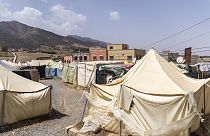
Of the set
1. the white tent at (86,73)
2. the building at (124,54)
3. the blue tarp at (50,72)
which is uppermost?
the building at (124,54)

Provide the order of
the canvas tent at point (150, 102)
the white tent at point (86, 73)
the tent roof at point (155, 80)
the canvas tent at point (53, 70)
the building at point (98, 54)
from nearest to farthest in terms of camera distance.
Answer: the canvas tent at point (150, 102) → the tent roof at point (155, 80) → the white tent at point (86, 73) → the canvas tent at point (53, 70) → the building at point (98, 54)

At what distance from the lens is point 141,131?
8.66m

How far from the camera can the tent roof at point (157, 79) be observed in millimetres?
9570

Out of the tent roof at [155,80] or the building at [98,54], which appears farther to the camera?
the building at [98,54]

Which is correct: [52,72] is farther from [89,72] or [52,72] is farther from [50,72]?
[89,72]

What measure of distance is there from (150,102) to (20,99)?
7004mm

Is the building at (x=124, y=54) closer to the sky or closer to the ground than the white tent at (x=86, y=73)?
closer to the sky

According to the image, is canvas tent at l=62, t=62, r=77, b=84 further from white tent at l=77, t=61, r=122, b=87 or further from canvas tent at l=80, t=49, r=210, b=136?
canvas tent at l=80, t=49, r=210, b=136

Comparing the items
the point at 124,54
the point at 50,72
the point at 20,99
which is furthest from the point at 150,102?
the point at 124,54

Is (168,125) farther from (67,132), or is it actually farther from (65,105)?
(65,105)


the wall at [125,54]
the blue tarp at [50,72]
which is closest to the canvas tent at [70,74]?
the blue tarp at [50,72]

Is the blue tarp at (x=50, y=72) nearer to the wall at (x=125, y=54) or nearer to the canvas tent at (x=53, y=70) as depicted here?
the canvas tent at (x=53, y=70)

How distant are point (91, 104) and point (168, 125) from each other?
4124 millimetres

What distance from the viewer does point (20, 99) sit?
42.5 ft
